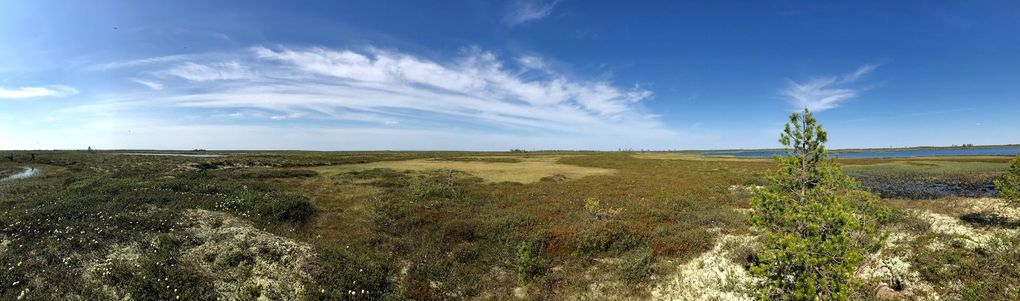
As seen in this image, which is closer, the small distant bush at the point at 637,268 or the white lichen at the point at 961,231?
the small distant bush at the point at 637,268

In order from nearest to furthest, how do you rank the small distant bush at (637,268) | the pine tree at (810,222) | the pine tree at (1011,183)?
the pine tree at (810,222), the small distant bush at (637,268), the pine tree at (1011,183)

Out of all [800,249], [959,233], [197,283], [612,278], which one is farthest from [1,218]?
[959,233]

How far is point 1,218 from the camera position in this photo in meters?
16.4

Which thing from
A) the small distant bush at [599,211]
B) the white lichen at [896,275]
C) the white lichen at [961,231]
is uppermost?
the white lichen at [961,231]

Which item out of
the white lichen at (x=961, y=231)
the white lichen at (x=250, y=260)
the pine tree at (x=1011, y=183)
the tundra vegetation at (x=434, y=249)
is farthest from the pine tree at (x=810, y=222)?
the pine tree at (x=1011, y=183)

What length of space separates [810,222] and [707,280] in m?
6.71

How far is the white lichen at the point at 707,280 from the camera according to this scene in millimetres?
14055

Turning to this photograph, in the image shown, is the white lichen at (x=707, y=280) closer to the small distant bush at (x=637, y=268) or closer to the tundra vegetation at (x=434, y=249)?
the tundra vegetation at (x=434, y=249)

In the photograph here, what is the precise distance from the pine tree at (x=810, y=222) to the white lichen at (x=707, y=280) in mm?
3449

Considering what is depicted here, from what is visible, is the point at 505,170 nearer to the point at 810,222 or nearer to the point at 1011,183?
the point at 1011,183

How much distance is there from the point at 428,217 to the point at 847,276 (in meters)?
20.1

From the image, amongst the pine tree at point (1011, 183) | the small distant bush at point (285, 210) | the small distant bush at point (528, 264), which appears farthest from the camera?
the small distant bush at point (285, 210)

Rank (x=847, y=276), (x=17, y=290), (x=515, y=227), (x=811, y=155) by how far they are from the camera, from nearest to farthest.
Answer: (x=847, y=276) → (x=811, y=155) → (x=17, y=290) → (x=515, y=227)

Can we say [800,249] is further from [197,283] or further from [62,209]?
[62,209]
